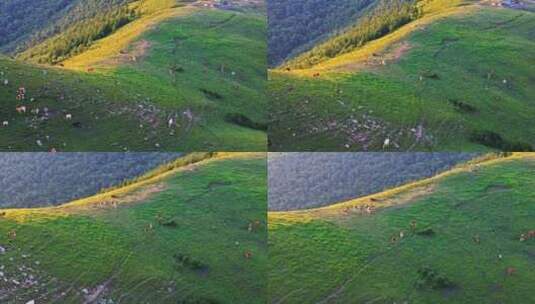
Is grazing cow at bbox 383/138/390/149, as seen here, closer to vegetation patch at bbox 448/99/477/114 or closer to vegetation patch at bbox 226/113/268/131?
vegetation patch at bbox 448/99/477/114

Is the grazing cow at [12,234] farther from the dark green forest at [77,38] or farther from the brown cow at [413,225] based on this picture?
the brown cow at [413,225]

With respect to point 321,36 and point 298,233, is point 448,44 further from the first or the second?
point 298,233

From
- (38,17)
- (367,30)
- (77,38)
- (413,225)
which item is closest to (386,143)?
(413,225)

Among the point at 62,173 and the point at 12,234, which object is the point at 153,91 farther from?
the point at 12,234

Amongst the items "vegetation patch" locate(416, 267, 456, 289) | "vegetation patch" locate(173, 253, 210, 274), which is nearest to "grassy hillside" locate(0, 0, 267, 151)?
"vegetation patch" locate(173, 253, 210, 274)

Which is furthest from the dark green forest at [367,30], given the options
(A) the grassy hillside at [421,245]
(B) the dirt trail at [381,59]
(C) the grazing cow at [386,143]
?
(A) the grassy hillside at [421,245]

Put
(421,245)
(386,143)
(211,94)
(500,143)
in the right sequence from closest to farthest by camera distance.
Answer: (421,245), (386,143), (500,143), (211,94)
